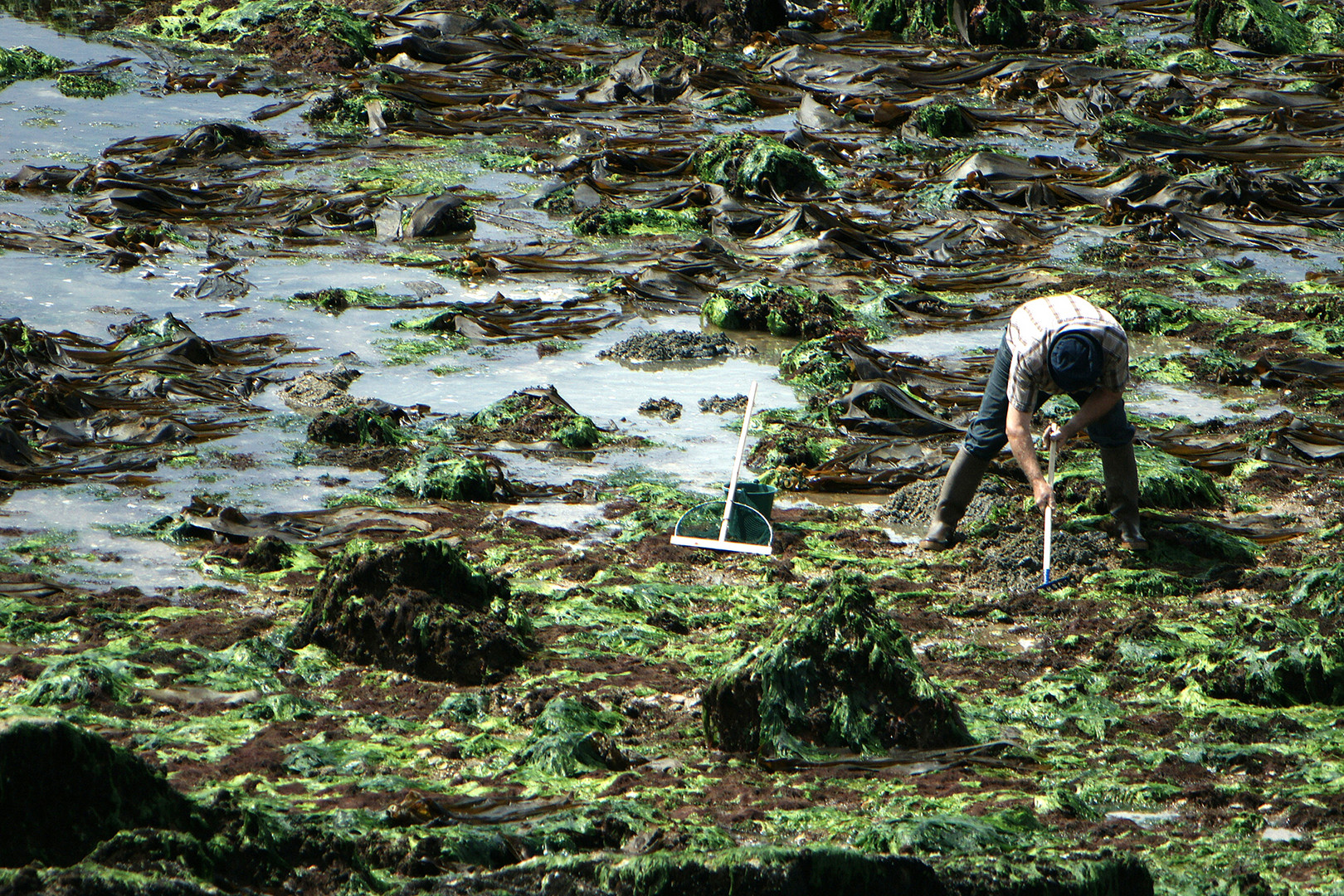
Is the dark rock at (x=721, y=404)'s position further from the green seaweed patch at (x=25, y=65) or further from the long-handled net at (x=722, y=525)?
the green seaweed patch at (x=25, y=65)

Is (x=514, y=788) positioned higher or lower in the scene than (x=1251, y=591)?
higher

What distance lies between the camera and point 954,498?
5.88 metres

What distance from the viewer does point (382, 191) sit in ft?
37.7

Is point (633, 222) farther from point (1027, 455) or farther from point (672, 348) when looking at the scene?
point (1027, 455)

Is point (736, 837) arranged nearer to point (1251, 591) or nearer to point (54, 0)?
point (1251, 591)

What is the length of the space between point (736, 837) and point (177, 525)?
321 centimetres

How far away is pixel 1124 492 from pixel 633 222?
20.5 feet

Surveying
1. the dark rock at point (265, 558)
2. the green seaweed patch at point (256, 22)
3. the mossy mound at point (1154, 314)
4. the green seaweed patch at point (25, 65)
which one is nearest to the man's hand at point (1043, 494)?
the dark rock at point (265, 558)

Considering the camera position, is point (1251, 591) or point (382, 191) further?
point (382, 191)

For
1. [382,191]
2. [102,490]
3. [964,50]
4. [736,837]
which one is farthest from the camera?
[964,50]

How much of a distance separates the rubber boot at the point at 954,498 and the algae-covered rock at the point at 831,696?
5.72 feet

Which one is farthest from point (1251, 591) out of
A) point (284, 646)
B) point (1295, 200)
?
point (1295, 200)

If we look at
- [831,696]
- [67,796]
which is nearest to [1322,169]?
[831,696]

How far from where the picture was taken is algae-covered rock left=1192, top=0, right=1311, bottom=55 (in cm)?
1771
